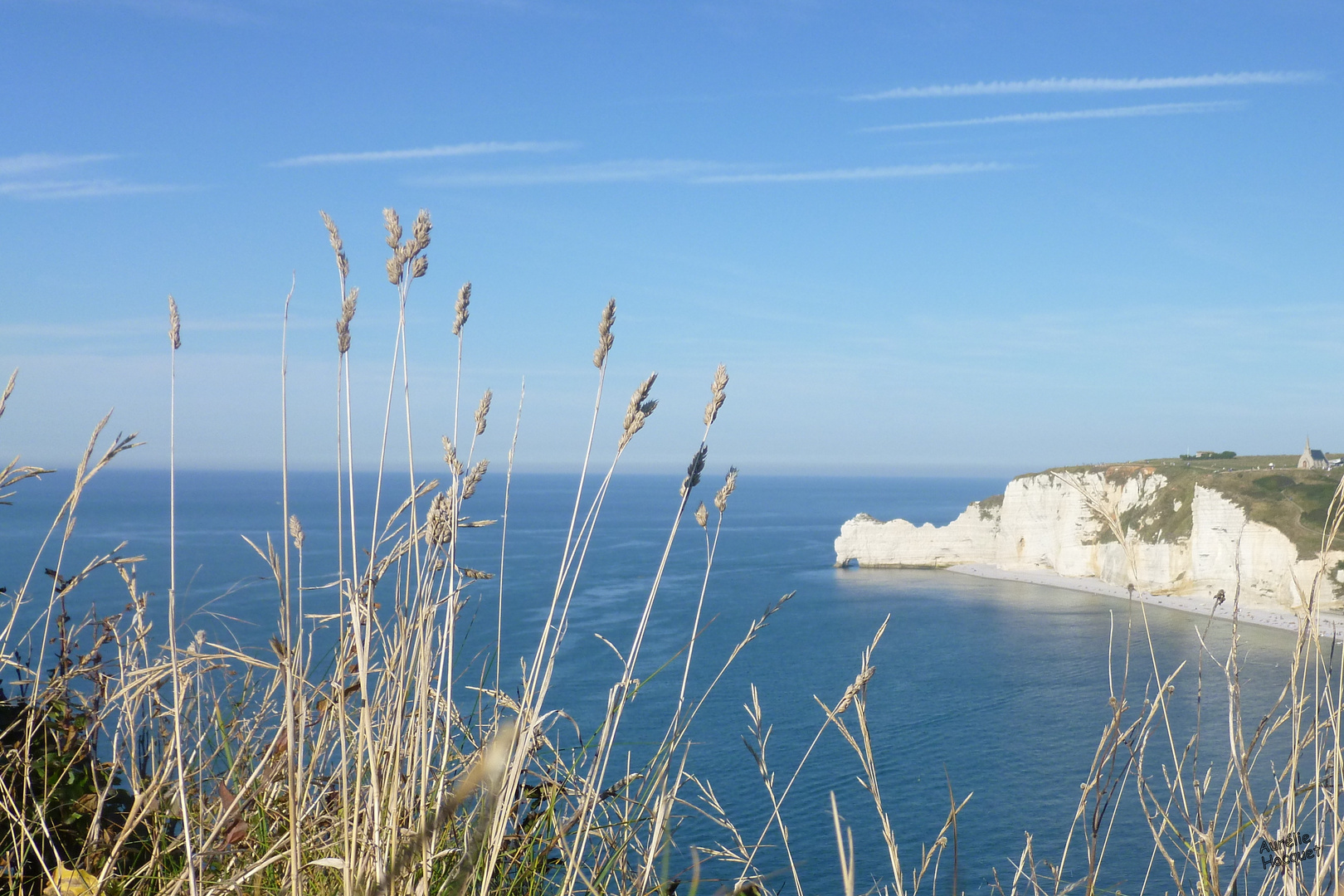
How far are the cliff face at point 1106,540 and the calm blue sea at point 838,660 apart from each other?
6.66 feet

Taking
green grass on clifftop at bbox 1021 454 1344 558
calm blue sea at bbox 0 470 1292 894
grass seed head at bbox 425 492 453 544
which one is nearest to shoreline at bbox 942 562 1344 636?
calm blue sea at bbox 0 470 1292 894

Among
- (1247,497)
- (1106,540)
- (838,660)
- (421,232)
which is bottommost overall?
(838,660)

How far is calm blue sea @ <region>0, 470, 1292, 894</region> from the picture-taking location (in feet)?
59.2

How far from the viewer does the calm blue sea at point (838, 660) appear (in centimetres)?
1803

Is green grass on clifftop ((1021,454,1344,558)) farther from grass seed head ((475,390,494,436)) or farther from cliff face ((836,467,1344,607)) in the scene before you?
grass seed head ((475,390,494,436))

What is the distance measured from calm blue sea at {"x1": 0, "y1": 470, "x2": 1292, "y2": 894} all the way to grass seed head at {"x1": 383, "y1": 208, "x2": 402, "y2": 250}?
2.39 feet

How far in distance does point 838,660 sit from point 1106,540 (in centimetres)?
2480

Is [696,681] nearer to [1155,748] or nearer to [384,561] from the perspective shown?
[1155,748]

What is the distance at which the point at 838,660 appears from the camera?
3212cm

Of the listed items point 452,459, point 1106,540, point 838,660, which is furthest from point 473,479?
point 1106,540

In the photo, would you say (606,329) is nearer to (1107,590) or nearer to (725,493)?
(725,493)

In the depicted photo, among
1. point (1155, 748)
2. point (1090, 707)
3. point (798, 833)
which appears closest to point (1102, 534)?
point (1090, 707)

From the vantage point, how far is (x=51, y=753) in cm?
191

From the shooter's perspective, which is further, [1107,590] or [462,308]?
[1107,590]
